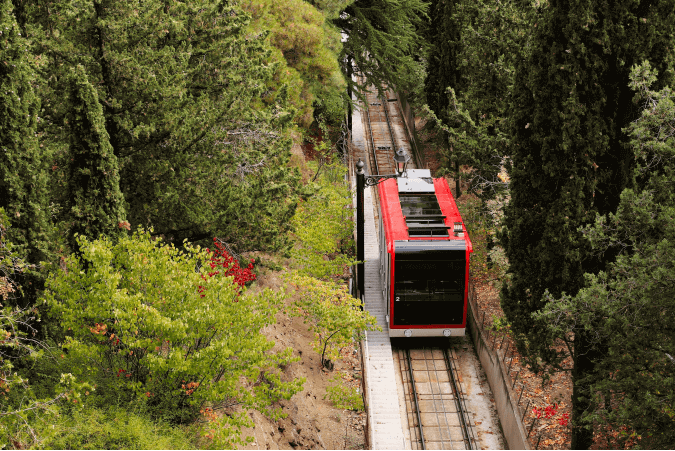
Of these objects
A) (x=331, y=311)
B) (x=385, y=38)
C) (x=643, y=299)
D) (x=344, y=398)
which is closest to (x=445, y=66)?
(x=385, y=38)

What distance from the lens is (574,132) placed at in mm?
14703

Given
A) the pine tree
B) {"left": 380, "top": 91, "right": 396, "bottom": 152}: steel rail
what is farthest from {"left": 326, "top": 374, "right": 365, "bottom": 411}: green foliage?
{"left": 380, "top": 91, "right": 396, "bottom": 152}: steel rail

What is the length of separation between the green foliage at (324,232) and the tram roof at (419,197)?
103 inches

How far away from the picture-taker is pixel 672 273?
40.3 ft

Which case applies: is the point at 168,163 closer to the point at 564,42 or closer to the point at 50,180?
the point at 50,180

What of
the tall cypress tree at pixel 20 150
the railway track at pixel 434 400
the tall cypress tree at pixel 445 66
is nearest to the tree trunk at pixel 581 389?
the railway track at pixel 434 400

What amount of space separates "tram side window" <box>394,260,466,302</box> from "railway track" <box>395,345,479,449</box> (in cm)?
264

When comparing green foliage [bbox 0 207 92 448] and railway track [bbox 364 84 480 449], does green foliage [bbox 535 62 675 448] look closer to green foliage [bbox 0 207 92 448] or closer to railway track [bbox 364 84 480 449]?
railway track [bbox 364 84 480 449]

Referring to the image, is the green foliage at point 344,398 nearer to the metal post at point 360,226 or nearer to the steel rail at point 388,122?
the metal post at point 360,226

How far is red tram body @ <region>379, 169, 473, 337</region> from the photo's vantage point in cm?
1997

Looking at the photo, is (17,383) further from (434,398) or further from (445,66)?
(445,66)

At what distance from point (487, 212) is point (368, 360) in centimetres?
761

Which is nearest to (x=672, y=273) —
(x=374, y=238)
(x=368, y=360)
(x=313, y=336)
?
(x=368, y=360)

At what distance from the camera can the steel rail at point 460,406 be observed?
17.7 meters
